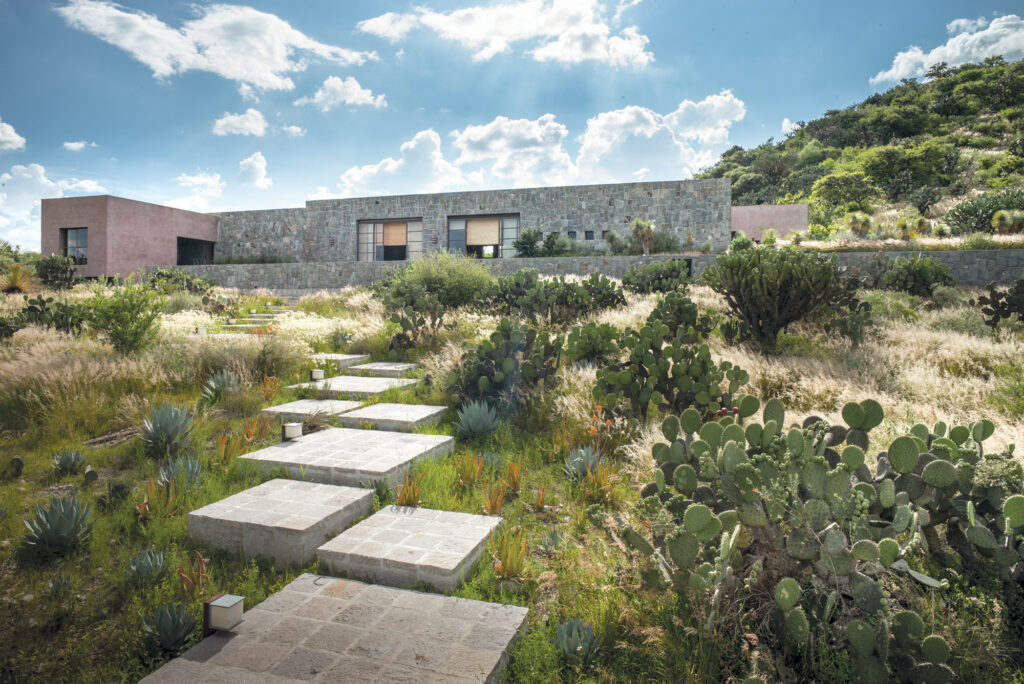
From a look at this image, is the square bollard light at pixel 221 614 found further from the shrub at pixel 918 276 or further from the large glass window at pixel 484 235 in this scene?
the large glass window at pixel 484 235

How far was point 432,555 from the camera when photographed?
2424mm

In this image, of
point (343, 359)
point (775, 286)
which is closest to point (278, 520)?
point (343, 359)

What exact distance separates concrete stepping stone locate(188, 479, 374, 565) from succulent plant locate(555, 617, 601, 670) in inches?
54.7

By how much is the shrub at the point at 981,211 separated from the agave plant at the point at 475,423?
673 inches

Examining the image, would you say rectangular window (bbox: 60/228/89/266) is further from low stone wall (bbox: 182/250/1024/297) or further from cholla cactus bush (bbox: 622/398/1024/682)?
cholla cactus bush (bbox: 622/398/1024/682)

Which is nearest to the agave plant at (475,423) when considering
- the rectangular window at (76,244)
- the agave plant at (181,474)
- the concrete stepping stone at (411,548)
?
the concrete stepping stone at (411,548)

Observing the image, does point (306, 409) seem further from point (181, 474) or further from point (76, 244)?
point (76, 244)

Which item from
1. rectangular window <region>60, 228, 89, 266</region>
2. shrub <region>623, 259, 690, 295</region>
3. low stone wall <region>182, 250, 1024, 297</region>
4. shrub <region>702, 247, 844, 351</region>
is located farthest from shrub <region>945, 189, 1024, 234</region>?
rectangular window <region>60, 228, 89, 266</region>

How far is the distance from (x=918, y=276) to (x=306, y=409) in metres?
11.7

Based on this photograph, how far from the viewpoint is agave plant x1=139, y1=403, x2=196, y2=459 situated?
3.79m

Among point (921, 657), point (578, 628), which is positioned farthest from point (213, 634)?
point (921, 657)

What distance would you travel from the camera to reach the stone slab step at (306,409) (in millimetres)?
4723

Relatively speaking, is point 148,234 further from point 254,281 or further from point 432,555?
point 432,555

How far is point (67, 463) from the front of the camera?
3455 millimetres
